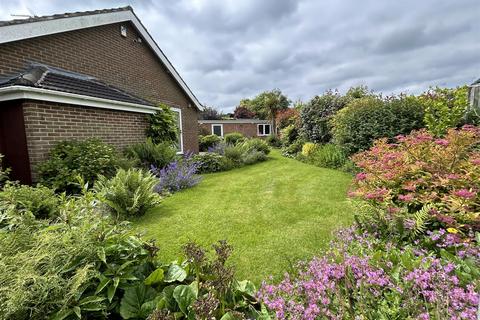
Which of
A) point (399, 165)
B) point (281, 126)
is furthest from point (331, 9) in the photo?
point (281, 126)

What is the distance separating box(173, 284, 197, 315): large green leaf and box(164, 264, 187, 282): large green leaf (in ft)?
0.57

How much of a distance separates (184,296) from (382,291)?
1.48 meters

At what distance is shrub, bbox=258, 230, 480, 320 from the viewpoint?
1.55 metres

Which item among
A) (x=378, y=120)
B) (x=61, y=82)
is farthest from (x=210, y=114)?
(x=61, y=82)

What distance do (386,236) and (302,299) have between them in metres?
1.43

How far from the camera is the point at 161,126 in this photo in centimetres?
910

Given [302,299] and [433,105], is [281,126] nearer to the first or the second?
[433,105]

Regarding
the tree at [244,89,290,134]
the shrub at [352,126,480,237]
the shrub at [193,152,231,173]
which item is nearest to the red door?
the shrub at [193,152,231,173]

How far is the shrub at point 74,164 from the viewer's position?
5.02m

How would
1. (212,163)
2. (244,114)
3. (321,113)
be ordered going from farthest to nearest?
(244,114) → (321,113) → (212,163)

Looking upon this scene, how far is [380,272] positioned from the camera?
1.83 meters

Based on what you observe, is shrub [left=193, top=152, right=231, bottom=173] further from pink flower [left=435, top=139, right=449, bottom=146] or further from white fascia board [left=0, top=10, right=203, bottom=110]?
pink flower [left=435, top=139, right=449, bottom=146]

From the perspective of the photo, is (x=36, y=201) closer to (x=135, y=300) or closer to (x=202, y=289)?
(x=135, y=300)

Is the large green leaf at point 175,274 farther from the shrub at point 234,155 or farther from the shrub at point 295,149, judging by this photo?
the shrub at point 295,149
